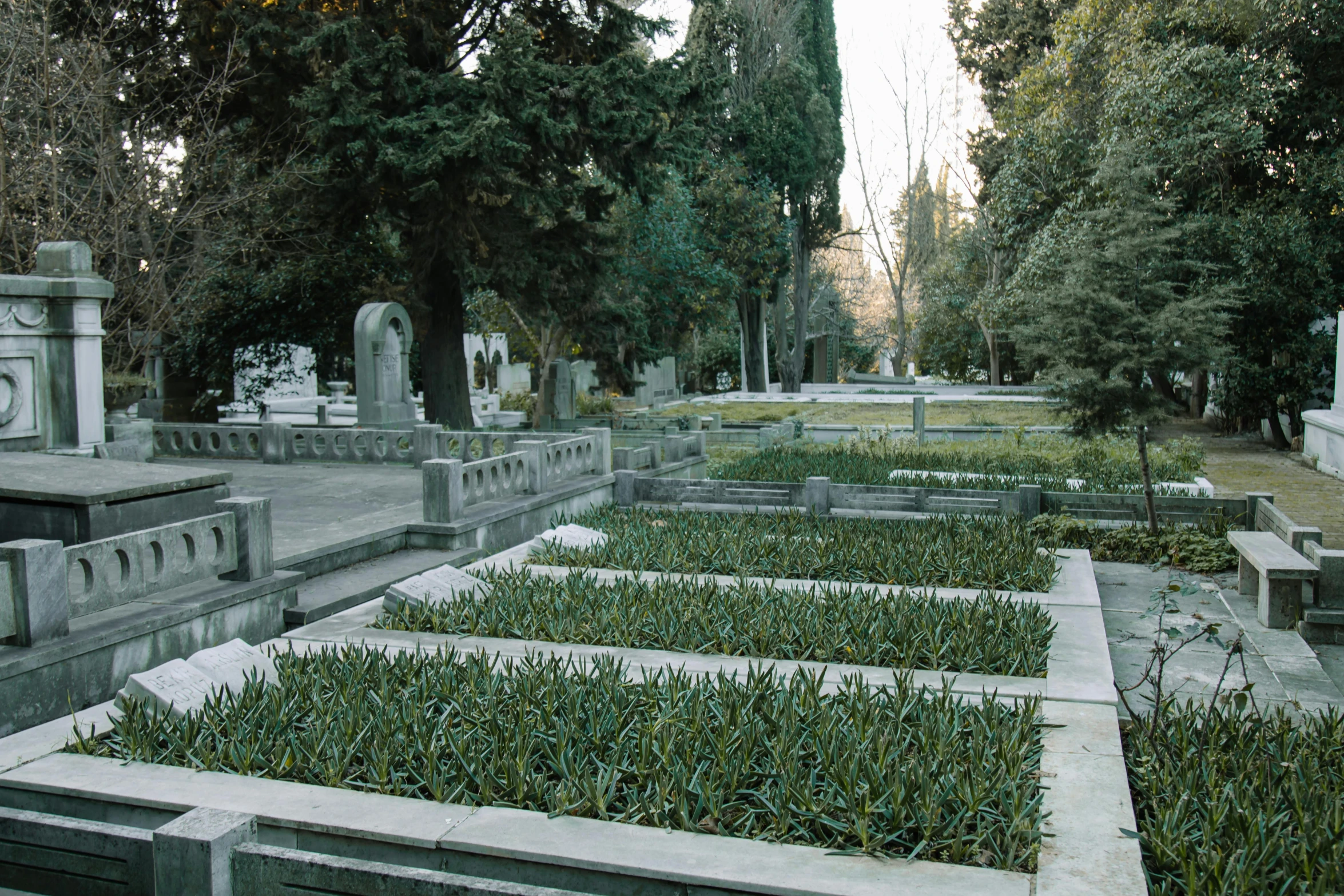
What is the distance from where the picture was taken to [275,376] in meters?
28.5

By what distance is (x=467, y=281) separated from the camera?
2011cm

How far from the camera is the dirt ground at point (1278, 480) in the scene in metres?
14.1

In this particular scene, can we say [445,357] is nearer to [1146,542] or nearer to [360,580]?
[360,580]

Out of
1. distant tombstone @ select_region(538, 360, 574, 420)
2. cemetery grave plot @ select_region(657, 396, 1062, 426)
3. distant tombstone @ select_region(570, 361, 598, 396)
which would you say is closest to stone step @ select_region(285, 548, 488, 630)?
distant tombstone @ select_region(538, 360, 574, 420)

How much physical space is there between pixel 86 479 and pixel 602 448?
731cm

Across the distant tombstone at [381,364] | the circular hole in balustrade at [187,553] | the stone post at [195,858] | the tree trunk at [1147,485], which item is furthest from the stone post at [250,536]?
the distant tombstone at [381,364]

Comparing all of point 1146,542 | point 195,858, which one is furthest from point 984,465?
point 195,858

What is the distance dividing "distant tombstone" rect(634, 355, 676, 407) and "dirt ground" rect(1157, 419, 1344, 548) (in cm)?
1725

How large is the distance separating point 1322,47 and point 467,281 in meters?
18.9

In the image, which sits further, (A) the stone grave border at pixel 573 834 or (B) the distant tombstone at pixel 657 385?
(B) the distant tombstone at pixel 657 385

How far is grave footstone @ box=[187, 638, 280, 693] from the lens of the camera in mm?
5898

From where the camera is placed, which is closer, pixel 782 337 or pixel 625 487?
pixel 625 487

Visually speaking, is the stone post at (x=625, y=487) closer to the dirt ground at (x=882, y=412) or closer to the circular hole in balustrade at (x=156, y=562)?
the circular hole in balustrade at (x=156, y=562)

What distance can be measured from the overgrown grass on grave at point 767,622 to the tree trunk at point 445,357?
13885 mm
